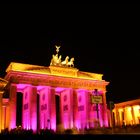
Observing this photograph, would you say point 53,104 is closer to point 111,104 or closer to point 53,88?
point 53,88

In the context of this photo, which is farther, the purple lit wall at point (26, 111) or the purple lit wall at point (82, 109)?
the purple lit wall at point (82, 109)

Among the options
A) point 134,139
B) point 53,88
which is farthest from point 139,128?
point 53,88

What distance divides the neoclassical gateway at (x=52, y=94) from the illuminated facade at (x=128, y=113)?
7944 mm

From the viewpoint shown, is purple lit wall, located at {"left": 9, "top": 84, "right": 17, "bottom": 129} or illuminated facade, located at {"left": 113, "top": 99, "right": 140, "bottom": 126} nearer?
purple lit wall, located at {"left": 9, "top": 84, "right": 17, "bottom": 129}

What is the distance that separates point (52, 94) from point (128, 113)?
21834mm

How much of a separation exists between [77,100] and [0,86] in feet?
61.7

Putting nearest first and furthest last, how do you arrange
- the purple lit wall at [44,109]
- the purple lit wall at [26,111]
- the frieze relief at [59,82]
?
1. the purple lit wall at [26,111]
2. the frieze relief at [59,82]
3. the purple lit wall at [44,109]

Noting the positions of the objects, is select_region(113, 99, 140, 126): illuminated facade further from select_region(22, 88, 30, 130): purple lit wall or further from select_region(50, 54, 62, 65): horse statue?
select_region(22, 88, 30, 130): purple lit wall

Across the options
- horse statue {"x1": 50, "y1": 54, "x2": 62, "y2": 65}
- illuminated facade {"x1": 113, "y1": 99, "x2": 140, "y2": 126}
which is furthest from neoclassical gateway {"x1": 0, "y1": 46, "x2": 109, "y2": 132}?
illuminated facade {"x1": 113, "y1": 99, "x2": 140, "y2": 126}

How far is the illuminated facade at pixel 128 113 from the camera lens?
57.9 metres

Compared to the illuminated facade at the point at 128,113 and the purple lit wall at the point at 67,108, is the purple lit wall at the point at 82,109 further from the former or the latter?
the illuminated facade at the point at 128,113

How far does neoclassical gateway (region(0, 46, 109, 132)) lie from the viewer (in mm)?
45406

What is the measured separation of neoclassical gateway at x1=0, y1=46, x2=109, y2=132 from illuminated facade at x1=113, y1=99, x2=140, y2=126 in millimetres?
7944

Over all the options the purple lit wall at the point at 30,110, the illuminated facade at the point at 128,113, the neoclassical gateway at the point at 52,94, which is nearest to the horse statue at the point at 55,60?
the neoclassical gateway at the point at 52,94
